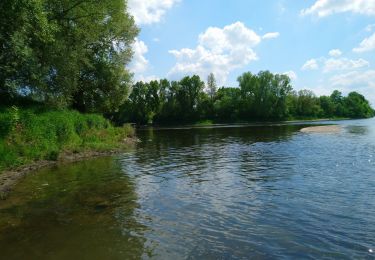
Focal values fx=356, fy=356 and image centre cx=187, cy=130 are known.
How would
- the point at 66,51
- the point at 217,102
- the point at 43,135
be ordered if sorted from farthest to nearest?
the point at 217,102 → the point at 66,51 → the point at 43,135

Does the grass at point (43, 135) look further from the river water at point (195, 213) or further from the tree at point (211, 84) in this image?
the tree at point (211, 84)

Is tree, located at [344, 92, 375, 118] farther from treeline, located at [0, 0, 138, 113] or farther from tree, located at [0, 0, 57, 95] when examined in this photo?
tree, located at [0, 0, 57, 95]

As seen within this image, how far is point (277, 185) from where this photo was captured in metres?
17.3

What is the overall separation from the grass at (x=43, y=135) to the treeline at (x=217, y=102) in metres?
101

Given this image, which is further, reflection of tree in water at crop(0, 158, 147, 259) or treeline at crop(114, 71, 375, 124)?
treeline at crop(114, 71, 375, 124)

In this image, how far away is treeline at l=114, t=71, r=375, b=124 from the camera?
132 m

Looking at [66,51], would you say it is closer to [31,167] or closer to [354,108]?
[31,167]

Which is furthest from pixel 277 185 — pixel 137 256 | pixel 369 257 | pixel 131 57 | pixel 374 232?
pixel 131 57

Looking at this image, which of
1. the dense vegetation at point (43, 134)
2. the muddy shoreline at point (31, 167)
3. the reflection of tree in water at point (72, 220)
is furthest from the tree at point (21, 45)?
the reflection of tree in water at point (72, 220)

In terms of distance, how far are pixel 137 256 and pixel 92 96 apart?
3975cm

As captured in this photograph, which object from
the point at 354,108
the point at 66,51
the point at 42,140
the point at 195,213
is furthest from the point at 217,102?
the point at 195,213

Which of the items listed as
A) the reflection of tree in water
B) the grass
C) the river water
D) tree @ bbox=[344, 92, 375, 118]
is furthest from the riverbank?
tree @ bbox=[344, 92, 375, 118]

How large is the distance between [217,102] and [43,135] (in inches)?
4535

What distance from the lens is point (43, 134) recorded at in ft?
91.9
